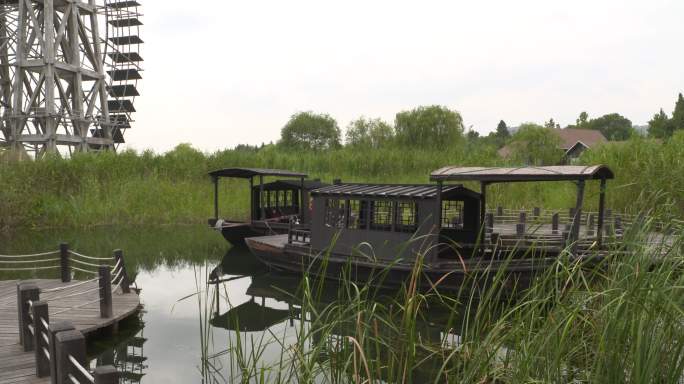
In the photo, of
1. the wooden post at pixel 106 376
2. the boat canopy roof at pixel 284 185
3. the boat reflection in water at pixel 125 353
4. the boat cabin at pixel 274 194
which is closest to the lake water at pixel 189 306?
the boat reflection in water at pixel 125 353

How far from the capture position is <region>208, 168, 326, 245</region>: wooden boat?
16547 millimetres

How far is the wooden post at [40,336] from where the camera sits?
5.36m

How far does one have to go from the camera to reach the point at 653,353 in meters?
2.43

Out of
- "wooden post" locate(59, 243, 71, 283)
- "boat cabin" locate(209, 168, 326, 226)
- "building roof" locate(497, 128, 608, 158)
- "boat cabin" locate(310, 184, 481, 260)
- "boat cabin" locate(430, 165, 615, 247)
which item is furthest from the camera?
"building roof" locate(497, 128, 608, 158)

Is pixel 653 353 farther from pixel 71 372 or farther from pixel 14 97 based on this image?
pixel 14 97

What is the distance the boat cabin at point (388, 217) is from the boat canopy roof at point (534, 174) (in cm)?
48

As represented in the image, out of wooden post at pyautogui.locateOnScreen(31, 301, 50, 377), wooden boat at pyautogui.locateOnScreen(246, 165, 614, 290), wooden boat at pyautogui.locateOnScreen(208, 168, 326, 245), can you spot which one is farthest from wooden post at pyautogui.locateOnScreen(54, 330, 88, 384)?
wooden boat at pyautogui.locateOnScreen(208, 168, 326, 245)

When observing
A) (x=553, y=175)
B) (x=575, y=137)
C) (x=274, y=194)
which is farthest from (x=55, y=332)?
(x=575, y=137)

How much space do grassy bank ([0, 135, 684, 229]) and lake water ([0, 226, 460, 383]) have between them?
4.55 feet

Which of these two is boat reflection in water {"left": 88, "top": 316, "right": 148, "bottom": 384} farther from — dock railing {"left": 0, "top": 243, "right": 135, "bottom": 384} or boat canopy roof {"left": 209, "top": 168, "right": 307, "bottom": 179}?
boat canopy roof {"left": 209, "top": 168, "right": 307, "bottom": 179}

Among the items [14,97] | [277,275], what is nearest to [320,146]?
[14,97]

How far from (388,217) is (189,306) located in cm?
475

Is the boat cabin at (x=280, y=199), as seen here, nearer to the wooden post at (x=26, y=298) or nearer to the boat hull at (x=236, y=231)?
the boat hull at (x=236, y=231)

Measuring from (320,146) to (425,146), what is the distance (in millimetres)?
25978
